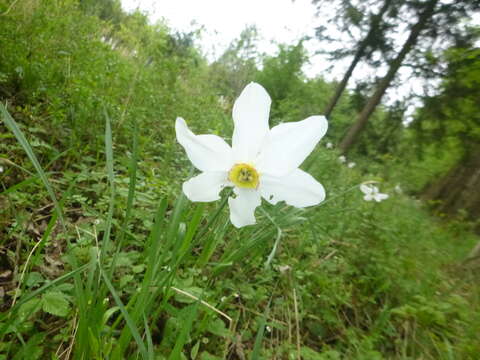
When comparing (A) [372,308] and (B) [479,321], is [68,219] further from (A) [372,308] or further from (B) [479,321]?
(B) [479,321]

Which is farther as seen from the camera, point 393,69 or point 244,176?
point 393,69

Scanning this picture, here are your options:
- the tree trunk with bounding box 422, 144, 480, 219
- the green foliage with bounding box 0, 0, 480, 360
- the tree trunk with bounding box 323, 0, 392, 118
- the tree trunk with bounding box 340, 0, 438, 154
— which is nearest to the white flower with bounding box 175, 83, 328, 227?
the green foliage with bounding box 0, 0, 480, 360

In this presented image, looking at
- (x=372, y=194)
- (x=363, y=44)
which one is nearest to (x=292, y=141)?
(x=372, y=194)

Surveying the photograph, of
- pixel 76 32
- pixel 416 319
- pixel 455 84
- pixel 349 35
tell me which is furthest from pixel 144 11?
pixel 349 35

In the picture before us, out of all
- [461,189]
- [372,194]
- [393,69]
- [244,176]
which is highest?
[393,69]

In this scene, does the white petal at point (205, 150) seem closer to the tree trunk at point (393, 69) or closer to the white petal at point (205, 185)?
the white petal at point (205, 185)

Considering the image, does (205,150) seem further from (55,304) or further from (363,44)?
(363,44)
